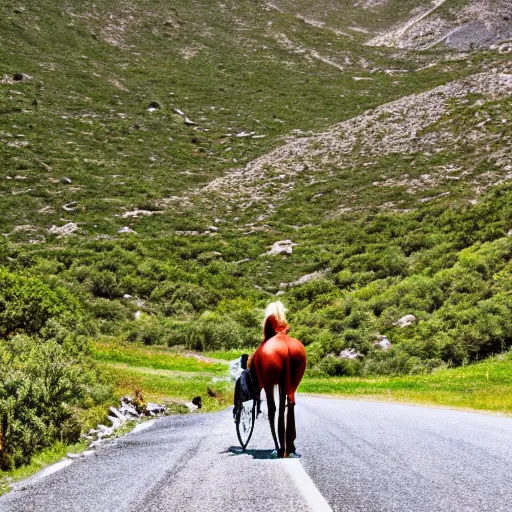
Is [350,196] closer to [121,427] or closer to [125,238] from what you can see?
[125,238]

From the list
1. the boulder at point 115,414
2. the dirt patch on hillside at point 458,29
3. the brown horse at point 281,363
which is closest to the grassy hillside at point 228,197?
the boulder at point 115,414

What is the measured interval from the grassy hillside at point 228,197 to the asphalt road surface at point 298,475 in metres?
2.80

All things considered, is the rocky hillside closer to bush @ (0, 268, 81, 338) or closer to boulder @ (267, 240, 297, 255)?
boulder @ (267, 240, 297, 255)

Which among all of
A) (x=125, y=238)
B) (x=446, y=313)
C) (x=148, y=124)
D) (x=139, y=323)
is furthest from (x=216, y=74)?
(x=446, y=313)

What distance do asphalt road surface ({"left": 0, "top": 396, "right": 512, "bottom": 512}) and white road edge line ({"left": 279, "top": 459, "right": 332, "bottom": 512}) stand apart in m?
0.01

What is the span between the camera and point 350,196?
187 feet

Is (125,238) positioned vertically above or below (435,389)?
above

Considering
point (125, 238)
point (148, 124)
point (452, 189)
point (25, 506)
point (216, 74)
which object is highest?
point (216, 74)

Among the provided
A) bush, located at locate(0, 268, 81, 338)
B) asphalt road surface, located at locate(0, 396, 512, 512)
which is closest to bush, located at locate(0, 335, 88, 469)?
asphalt road surface, located at locate(0, 396, 512, 512)

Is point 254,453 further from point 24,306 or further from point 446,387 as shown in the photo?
point 24,306

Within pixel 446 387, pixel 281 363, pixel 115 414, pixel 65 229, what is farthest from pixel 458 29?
pixel 281 363

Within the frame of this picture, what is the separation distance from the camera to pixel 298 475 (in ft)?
20.1

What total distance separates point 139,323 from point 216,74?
179 ft

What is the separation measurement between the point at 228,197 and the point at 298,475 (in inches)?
2096
